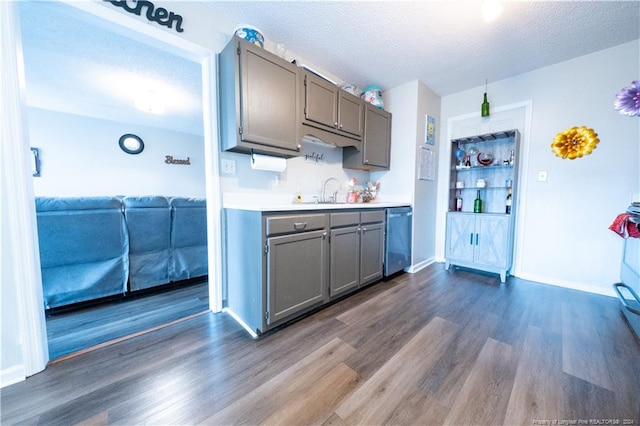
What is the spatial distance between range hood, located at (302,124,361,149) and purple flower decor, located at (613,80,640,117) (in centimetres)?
174

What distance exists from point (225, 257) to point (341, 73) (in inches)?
90.8

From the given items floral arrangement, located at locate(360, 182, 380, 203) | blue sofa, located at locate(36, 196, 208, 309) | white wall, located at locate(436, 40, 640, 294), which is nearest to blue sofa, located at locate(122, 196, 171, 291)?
blue sofa, located at locate(36, 196, 208, 309)

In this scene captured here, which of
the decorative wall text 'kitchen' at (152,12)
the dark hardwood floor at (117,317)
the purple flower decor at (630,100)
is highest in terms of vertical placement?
the decorative wall text 'kitchen' at (152,12)

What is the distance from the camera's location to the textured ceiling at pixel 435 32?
169 cm

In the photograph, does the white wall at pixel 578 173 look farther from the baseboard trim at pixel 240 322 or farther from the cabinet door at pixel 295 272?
the baseboard trim at pixel 240 322

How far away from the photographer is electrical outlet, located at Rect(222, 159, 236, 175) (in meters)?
1.84

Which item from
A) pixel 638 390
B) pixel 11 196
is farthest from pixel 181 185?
pixel 638 390

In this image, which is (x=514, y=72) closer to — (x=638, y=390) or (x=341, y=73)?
(x=341, y=73)

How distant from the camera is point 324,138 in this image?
2.19 metres

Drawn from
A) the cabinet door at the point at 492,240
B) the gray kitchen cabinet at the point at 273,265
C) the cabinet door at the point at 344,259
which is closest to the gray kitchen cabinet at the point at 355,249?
the cabinet door at the point at 344,259

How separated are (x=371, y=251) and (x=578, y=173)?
2.20 meters

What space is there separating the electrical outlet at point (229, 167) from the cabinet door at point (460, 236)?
2569 mm

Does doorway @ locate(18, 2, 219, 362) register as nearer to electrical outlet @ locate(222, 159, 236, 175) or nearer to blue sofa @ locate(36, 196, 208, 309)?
electrical outlet @ locate(222, 159, 236, 175)

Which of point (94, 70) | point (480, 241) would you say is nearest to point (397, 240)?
point (480, 241)
